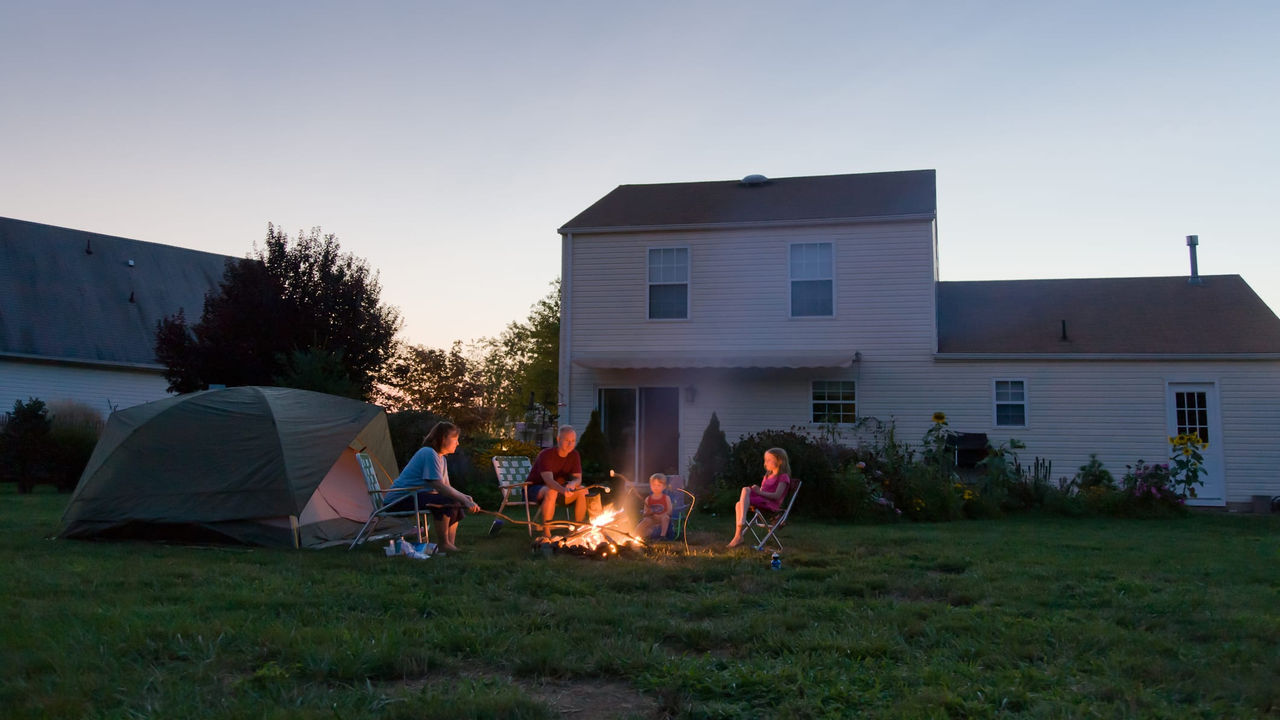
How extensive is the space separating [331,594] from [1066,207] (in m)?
14.0

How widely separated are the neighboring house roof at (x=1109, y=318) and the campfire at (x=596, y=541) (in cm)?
939

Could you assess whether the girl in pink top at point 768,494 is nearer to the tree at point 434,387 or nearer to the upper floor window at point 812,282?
the upper floor window at point 812,282

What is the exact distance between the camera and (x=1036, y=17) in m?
Result: 11.2

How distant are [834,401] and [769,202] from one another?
391 centimetres

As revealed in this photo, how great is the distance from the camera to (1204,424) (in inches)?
573

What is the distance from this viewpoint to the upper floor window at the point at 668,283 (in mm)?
16203

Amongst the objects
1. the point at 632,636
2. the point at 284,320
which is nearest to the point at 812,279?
the point at 284,320

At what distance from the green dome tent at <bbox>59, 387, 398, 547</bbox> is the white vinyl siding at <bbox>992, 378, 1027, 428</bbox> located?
10.7 m

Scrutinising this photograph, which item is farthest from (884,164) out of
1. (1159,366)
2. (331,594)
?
(331,594)

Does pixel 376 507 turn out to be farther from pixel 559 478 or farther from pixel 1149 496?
pixel 1149 496

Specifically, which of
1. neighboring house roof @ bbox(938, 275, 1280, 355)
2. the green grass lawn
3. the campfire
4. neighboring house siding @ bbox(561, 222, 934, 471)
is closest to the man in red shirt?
the campfire

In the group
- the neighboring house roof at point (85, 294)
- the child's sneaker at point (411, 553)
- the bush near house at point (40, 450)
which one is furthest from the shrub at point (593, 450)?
the neighboring house roof at point (85, 294)

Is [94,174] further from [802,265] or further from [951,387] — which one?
[951,387]

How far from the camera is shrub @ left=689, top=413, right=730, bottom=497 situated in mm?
13930
